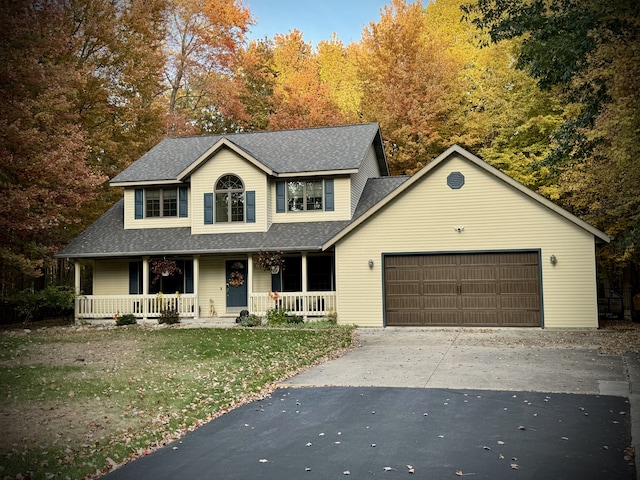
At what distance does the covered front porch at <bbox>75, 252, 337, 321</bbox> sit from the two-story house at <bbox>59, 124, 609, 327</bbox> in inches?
2.1

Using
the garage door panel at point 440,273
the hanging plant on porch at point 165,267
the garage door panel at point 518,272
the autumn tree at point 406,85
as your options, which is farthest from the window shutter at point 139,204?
the garage door panel at point 518,272

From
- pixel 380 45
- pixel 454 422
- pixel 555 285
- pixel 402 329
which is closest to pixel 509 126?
pixel 380 45

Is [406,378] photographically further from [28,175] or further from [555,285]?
[28,175]

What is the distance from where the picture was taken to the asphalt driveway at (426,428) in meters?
5.49

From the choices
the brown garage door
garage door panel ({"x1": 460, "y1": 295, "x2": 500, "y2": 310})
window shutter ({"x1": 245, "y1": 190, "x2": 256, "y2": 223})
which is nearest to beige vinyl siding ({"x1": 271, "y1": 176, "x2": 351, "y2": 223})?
window shutter ({"x1": 245, "y1": 190, "x2": 256, "y2": 223})

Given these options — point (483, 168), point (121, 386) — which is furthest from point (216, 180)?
point (121, 386)

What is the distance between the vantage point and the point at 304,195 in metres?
21.9


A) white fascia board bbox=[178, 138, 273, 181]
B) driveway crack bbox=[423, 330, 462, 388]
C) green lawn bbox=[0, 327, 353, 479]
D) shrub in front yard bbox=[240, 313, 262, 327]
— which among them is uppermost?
white fascia board bbox=[178, 138, 273, 181]

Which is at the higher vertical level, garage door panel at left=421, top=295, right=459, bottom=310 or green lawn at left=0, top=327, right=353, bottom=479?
garage door panel at left=421, top=295, right=459, bottom=310

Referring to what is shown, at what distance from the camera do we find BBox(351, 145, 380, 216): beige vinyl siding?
21.8 meters

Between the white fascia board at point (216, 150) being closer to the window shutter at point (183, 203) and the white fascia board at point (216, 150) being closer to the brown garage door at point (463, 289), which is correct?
the window shutter at point (183, 203)

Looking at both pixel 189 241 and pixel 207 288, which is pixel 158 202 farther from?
pixel 207 288

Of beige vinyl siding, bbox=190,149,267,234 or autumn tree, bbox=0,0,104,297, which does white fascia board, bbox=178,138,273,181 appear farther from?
autumn tree, bbox=0,0,104,297

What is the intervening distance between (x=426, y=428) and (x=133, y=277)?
17.9 metres
